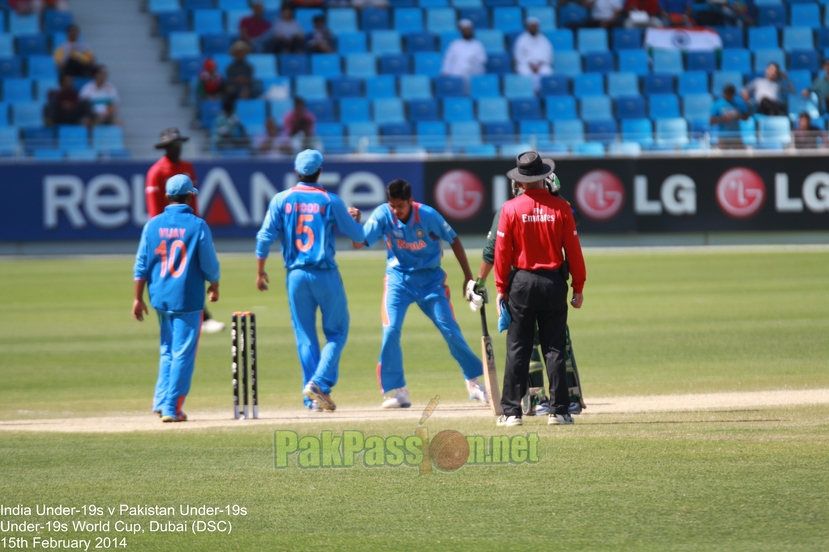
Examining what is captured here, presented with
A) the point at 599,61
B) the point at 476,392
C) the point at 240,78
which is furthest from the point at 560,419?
the point at 599,61

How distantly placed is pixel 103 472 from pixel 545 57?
23893 millimetres

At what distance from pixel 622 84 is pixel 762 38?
15.6 ft

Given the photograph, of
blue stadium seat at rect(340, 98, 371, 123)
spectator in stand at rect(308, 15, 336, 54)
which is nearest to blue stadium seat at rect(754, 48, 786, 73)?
blue stadium seat at rect(340, 98, 371, 123)

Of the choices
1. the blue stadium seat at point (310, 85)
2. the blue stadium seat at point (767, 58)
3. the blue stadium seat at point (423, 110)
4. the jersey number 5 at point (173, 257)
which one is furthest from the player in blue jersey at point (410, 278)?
the blue stadium seat at point (767, 58)

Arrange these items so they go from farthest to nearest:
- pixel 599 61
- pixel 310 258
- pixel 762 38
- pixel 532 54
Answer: pixel 762 38, pixel 599 61, pixel 532 54, pixel 310 258

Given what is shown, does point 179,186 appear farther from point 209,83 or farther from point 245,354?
point 209,83

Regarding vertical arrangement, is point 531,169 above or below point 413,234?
above

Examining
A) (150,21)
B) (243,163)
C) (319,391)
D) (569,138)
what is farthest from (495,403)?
(150,21)

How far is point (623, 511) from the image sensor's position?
6.05 metres

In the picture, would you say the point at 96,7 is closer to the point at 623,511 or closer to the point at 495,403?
the point at 495,403

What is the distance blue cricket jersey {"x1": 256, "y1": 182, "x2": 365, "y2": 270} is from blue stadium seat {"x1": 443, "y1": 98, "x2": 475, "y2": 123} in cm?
1890

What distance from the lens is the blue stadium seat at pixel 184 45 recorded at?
29.5 meters

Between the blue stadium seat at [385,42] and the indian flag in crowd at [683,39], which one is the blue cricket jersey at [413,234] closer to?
the blue stadium seat at [385,42]

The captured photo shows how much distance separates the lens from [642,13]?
3073 centimetres
